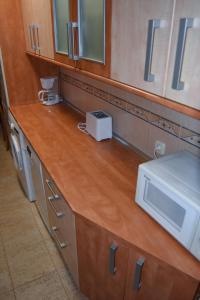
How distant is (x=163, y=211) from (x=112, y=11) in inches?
35.1

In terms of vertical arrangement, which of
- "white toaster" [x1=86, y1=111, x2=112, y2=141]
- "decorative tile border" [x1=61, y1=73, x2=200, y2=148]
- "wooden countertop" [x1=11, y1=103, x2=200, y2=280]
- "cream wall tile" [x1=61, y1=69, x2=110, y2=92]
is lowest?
"wooden countertop" [x1=11, y1=103, x2=200, y2=280]

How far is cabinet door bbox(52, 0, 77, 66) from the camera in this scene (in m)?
1.36

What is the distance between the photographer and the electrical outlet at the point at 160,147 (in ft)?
4.44

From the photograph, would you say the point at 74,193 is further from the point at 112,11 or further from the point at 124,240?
the point at 112,11

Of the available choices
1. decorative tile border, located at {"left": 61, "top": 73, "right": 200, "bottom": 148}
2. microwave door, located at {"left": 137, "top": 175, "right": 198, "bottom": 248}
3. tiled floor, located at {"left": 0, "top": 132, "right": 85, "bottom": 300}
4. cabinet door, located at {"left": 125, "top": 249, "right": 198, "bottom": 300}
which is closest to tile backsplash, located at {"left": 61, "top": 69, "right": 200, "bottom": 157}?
decorative tile border, located at {"left": 61, "top": 73, "right": 200, "bottom": 148}

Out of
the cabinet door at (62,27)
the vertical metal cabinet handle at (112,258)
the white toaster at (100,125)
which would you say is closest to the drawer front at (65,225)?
the vertical metal cabinet handle at (112,258)

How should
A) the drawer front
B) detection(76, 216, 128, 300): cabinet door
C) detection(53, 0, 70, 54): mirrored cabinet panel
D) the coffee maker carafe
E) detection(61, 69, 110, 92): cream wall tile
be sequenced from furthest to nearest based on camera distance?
the coffee maker carafe < detection(61, 69, 110, 92): cream wall tile < detection(53, 0, 70, 54): mirrored cabinet panel < the drawer front < detection(76, 216, 128, 300): cabinet door

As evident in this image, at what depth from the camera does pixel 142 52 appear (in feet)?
2.98

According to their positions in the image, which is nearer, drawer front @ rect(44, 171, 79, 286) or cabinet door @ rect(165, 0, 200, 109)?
cabinet door @ rect(165, 0, 200, 109)

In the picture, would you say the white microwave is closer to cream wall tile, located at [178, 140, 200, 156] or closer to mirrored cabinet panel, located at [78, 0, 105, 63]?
cream wall tile, located at [178, 140, 200, 156]

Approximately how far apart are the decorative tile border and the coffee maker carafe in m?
0.45

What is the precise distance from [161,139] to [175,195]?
54cm

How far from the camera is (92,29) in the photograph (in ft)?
3.99

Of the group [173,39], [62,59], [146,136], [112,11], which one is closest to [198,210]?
[173,39]
